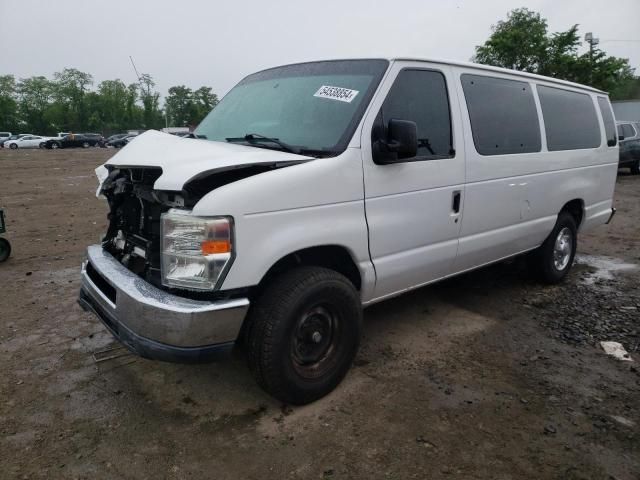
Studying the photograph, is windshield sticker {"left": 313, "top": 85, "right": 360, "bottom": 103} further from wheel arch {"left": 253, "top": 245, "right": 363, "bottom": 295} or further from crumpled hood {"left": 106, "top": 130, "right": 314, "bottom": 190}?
wheel arch {"left": 253, "top": 245, "right": 363, "bottom": 295}

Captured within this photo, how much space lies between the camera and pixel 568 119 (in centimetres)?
512

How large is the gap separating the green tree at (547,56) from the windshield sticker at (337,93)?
2869 cm

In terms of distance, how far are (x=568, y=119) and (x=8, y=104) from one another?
9353 centimetres

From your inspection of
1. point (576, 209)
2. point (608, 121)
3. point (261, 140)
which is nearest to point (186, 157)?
point (261, 140)

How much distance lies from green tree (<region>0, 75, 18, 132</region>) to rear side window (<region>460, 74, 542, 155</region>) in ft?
301

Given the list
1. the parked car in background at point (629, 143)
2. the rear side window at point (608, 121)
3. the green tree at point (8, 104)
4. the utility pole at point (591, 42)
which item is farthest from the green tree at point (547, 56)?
the green tree at point (8, 104)

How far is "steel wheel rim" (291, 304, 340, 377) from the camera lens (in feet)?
9.74

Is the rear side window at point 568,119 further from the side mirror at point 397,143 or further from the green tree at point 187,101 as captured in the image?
the green tree at point 187,101

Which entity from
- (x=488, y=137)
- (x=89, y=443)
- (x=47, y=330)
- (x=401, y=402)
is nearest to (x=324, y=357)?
(x=401, y=402)

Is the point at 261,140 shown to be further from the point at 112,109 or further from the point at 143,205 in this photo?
the point at 112,109

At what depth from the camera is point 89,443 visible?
2.73 meters

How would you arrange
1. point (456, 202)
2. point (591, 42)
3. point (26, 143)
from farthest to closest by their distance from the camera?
1. point (26, 143)
2. point (591, 42)
3. point (456, 202)

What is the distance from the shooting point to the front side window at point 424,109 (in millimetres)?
3338

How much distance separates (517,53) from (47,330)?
31.4m
